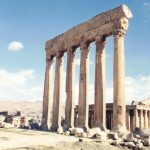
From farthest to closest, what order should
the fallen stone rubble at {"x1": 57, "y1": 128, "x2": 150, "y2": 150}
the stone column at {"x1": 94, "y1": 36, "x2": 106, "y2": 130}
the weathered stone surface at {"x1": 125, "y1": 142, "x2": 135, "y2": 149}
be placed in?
1. the stone column at {"x1": 94, "y1": 36, "x2": 106, "y2": 130}
2. the fallen stone rubble at {"x1": 57, "y1": 128, "x2": 150, "y2": 150}
3. the weathered stone surface at {"x1": 125, "y1": 142, "x2": 135, "y2": 149}

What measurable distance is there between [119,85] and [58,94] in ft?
36.0

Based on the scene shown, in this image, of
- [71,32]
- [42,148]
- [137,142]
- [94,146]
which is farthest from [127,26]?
[42,148]

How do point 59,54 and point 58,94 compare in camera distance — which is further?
point 59,54

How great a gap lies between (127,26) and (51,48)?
44.5 feet

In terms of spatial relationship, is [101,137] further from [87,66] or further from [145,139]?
[87,66]

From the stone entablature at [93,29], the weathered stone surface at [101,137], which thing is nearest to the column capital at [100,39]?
the stone entablature at [93,29]

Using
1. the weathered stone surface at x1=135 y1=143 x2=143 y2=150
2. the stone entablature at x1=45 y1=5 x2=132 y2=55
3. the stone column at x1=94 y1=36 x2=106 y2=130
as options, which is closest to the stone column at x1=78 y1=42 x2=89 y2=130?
the stone entablature at x1=45 y1=5 x2=132 y2=55

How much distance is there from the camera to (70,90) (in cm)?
3291

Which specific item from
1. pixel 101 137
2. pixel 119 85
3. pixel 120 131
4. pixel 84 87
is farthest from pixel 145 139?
pixel 84 87

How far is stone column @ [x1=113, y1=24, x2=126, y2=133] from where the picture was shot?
25.3m

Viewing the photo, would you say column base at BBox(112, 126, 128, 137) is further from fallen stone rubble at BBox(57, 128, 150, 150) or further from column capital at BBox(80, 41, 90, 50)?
column capital at BBox(80, 41, 90, 50)

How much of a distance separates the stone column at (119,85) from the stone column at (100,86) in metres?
2.05

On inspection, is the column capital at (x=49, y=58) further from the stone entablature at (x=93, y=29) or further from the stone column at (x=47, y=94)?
the stone entablature at (x=93, y=29)

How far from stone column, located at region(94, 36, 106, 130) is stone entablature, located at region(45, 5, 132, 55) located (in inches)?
47.3
